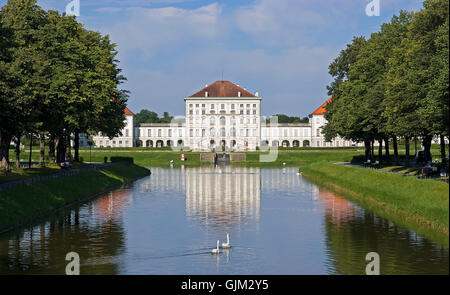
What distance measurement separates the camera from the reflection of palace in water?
140 feet

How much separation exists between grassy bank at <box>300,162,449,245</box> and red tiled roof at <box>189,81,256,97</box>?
125042 millimetres

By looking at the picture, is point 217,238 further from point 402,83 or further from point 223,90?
point 223,90

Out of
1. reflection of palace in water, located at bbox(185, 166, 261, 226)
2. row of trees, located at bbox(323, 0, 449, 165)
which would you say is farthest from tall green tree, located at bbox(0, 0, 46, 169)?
row of trees, located at bbox(323, 0, 449, 165)

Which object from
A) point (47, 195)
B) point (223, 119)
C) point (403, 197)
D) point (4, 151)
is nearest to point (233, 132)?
point (223, 119)

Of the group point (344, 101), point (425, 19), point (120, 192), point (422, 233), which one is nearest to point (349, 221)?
point (422, 233)

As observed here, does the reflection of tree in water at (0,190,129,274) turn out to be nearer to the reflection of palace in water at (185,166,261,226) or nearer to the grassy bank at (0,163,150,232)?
the grassy bank at (0,163,150,232)

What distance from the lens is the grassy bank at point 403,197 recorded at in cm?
3300

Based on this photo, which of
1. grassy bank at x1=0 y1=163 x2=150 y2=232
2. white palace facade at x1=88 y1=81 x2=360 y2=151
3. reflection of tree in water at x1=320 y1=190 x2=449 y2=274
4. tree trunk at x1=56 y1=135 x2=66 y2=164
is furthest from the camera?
white palace facade at x1=88 y1=81 x2=360 y2=151

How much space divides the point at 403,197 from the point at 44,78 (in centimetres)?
2940

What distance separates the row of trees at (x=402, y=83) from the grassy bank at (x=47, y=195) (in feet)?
81.2

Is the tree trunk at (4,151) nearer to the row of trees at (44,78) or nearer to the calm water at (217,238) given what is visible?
the row of trees at (44,78)

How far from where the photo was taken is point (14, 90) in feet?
139

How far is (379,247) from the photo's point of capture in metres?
30.7

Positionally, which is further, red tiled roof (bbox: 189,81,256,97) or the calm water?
red tiled roof (bbox: 189,81,256,97)
